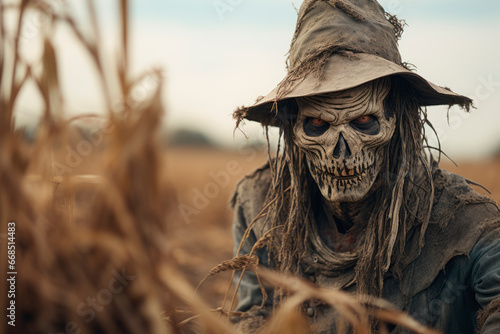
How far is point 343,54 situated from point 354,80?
245 mm

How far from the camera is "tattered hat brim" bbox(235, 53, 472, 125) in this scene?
96.3 inches

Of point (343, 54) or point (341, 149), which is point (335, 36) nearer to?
point (343, 54)

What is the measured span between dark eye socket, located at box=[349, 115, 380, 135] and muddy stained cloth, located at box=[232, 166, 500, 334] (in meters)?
0.52

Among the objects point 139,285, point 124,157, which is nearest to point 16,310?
point 139,285

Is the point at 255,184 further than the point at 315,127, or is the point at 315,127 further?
the point at 255,184

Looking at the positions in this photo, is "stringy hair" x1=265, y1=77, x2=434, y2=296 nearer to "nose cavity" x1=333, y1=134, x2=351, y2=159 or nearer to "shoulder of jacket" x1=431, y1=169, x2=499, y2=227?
"shoulder of jacket" x1=431, y1=169, x2=499, y2=227

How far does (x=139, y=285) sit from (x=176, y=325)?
8.4 inches

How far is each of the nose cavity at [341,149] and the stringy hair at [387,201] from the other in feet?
0.92

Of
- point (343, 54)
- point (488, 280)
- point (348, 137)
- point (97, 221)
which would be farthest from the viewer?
point (343, 54)

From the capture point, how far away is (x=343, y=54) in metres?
2.62

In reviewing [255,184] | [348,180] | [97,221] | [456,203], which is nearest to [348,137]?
[348,180]

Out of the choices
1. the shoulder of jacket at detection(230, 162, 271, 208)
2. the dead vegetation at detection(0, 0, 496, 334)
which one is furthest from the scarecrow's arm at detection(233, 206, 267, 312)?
the dead vegetation at detection(0, 0, 496, 334)

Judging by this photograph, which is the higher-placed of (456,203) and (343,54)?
(343,54)

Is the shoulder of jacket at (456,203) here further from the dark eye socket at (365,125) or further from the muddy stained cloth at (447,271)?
the dark eye socket at (365,125)
